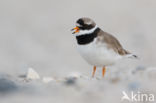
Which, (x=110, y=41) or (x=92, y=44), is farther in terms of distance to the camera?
(x=110, y=41)

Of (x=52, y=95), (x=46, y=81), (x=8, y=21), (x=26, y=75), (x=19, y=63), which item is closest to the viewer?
(x=52, y=95)

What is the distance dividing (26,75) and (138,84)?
2003mm

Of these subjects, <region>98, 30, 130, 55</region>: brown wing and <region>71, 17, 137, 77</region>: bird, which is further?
<region>98, 30, 130, 55</region>: brown wing

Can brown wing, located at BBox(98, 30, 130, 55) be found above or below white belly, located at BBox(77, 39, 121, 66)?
above

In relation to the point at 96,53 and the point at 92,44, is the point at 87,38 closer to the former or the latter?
the point at 92,44

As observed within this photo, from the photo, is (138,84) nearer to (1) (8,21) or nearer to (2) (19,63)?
(2) (19,63)

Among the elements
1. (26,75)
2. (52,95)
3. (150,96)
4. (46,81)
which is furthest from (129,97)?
(26,75)

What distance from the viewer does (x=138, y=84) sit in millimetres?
7289

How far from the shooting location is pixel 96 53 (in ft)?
26.2

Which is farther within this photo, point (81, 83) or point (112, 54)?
point (112, 54)

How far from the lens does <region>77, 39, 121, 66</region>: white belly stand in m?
7.97

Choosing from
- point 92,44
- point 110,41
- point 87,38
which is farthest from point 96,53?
point 110,41

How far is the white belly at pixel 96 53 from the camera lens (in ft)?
26.2

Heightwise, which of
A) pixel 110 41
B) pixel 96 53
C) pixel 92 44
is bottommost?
pixel 96 53
